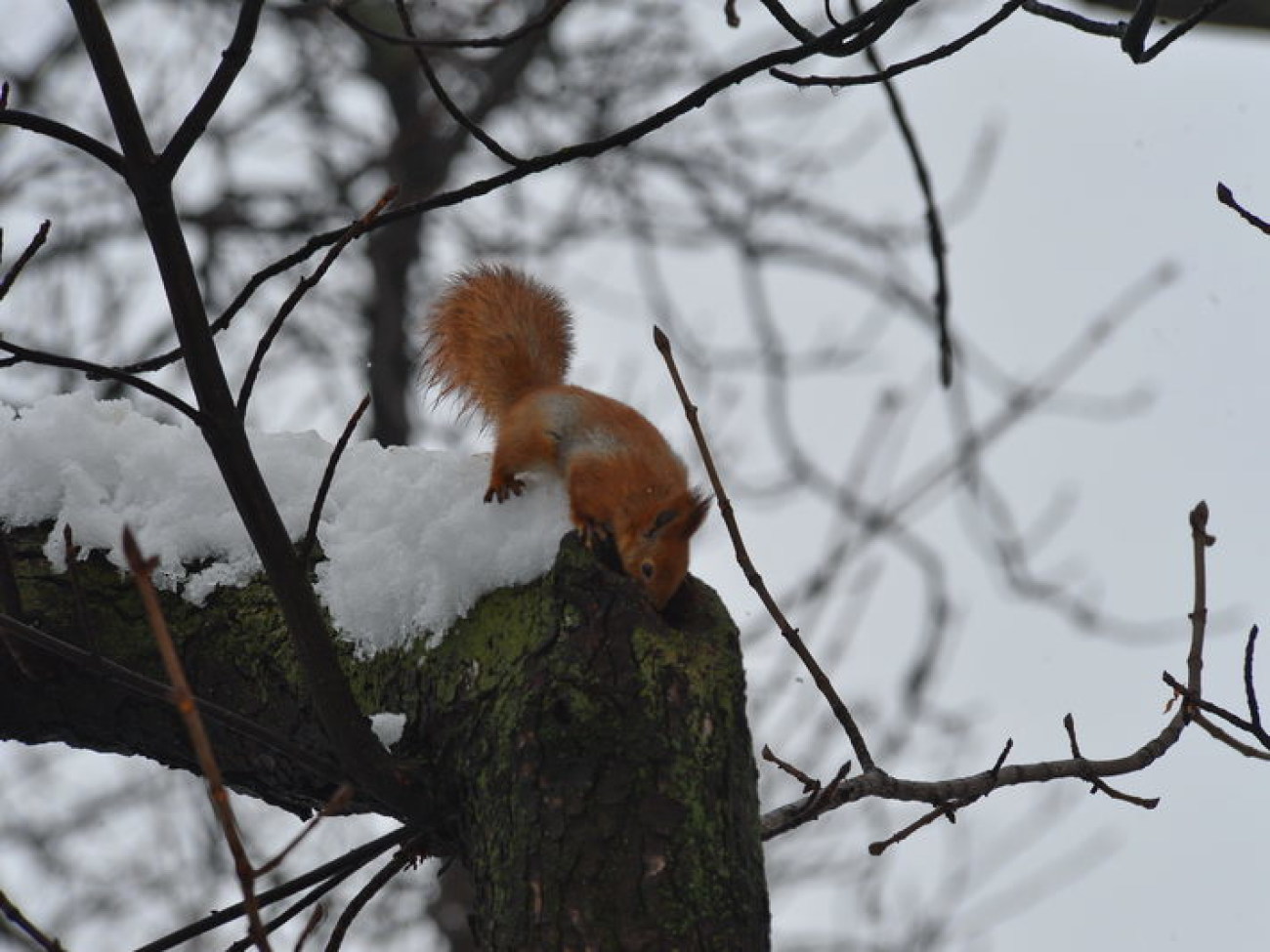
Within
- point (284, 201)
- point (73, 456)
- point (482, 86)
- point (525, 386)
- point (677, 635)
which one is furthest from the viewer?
point (482, 86)

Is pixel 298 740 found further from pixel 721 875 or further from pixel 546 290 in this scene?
pixel 546 290

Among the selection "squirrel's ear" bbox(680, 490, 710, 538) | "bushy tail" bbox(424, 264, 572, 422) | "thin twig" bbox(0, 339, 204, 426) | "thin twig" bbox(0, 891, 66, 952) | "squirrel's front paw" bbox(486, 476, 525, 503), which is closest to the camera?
"thin twig" bbox(0, 891, 66, 952)

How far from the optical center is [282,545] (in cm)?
145

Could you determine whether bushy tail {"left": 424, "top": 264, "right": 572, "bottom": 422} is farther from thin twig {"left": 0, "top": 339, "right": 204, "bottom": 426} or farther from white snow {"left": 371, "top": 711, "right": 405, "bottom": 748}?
thin twig {"left": 0, "top": 339, "right": 204, "bottom": 426}

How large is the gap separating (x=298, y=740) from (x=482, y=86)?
5601 millimetres

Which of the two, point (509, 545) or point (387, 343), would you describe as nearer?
point (509, 545)

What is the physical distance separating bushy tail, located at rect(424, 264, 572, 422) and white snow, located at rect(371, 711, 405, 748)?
1379 millimetres

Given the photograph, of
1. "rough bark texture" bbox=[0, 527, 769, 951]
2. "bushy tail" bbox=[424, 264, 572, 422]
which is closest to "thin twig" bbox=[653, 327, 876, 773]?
"rough bark texture" bbox=[0, 527, 769, 951]

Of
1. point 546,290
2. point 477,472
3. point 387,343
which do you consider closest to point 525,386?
point 546,290

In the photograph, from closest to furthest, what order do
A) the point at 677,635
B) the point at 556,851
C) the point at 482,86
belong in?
the point at 556,851 → the point at 677,635 → the point at 482,86

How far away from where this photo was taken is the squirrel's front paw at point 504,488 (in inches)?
74.0

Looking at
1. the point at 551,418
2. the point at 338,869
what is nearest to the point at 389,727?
the point at 338,869

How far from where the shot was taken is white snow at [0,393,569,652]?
1.70 m

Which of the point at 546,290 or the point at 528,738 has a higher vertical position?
the point at 546,290
